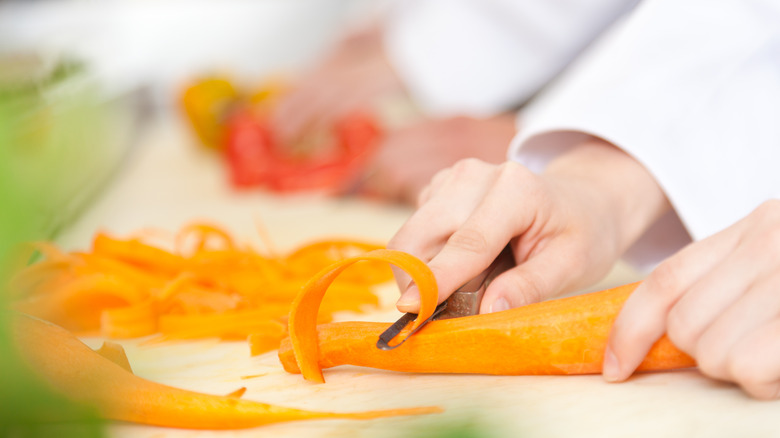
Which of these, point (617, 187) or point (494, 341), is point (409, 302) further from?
point (617, 187)

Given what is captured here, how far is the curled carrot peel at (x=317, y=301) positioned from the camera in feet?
1.57

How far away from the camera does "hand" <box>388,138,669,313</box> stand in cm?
52

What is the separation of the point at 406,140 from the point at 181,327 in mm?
762

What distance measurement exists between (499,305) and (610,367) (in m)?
0.08

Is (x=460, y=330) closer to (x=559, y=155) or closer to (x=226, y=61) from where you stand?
(x=559, y=155)

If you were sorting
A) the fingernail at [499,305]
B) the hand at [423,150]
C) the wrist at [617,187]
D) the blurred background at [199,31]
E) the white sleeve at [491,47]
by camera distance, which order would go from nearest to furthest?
1. the fingernail at [499,305]
2. the wrist at [617,187]
3. the hand at [423,150]
4. the white sleeve at [491,47]
5. the blurred background at [199,31]

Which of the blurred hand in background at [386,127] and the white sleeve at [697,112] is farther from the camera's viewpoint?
the blurred hand in background at [386,127]

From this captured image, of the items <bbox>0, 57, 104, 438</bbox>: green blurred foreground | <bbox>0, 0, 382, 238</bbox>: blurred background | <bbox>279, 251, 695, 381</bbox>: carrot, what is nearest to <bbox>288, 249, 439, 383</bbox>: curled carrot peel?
<bbox>279, 251, 695, 381</bbox>: carrot

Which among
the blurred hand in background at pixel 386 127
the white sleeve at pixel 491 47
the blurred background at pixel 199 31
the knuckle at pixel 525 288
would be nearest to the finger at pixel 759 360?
the knuckle at pixel 525 288

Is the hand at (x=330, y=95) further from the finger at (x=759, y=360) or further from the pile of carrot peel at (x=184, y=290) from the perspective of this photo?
the finger at (x=759, y=360)

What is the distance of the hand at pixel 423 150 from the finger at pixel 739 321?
2.50 ft

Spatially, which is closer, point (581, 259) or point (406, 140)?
point (581, 259)

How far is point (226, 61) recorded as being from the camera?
149 inches

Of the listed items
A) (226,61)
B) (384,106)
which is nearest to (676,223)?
(384,106)
